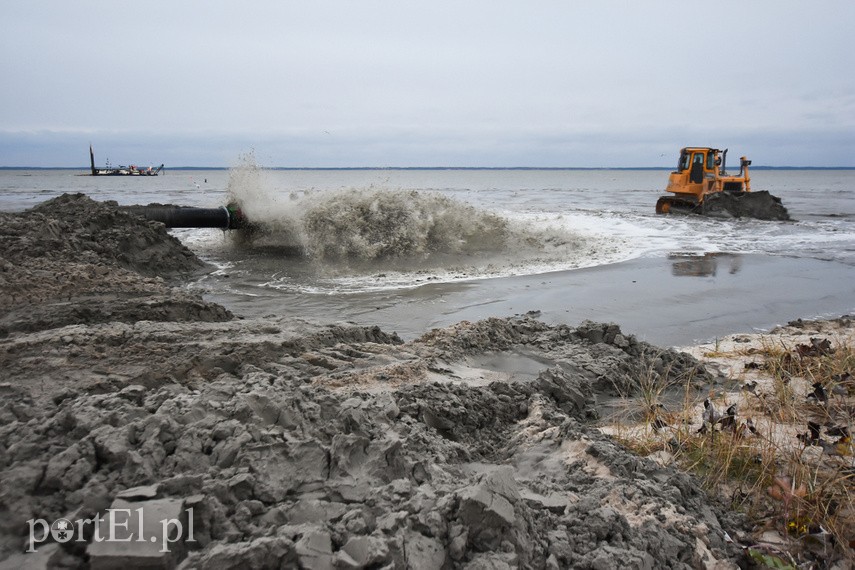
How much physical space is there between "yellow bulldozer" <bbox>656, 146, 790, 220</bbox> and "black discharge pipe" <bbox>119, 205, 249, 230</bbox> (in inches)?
655

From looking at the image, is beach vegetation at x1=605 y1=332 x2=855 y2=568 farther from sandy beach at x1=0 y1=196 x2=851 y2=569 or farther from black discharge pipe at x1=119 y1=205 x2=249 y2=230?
black discharge pipe at x1=119 y1=205 x2=249 y2=230

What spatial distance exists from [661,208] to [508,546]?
2248cm

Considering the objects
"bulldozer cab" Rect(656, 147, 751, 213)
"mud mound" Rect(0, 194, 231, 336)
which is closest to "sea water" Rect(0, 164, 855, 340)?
"mud mound" Rect(0, 194, 231, 336)

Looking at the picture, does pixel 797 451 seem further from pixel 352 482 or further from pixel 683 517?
pixel 352 482

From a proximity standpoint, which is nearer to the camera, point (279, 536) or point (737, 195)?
point (279, 536)

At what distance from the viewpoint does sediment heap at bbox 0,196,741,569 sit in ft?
5.82

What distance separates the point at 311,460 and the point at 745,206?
2188 cm

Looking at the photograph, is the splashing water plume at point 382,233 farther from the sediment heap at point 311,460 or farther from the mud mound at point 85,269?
the sediment heap at point 311,460

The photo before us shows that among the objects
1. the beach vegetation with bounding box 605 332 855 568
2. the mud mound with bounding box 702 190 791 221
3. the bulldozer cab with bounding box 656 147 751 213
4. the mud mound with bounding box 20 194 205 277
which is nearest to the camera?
the beach vegetation with bounding box 605 332 855 568

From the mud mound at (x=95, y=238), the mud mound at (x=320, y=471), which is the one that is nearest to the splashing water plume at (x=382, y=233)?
the mud mound at (x=95, y=238)

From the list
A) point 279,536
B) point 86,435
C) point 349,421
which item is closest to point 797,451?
point 349,421

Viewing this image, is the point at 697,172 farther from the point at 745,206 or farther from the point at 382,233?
the point at 382,233

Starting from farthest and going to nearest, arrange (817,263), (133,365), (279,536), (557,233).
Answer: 1. (557,233)
2. (817,263)
3. (133,365)
4. (279,536)

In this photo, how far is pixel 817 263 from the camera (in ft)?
36.4
